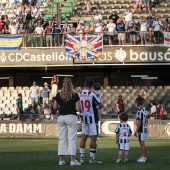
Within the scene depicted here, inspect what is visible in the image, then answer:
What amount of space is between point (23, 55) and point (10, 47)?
2.92 ft

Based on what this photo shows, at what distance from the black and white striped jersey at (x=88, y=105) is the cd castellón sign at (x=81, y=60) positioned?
71.5 feet

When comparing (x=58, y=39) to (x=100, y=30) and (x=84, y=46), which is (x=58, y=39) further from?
(x=100, y=30)

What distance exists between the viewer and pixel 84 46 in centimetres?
3722

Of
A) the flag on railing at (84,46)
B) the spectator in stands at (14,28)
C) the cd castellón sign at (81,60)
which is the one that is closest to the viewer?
the flag on railing at (84,46)

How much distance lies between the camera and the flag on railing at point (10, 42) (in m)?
38.9

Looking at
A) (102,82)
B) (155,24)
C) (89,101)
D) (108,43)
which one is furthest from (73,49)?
(89,101)

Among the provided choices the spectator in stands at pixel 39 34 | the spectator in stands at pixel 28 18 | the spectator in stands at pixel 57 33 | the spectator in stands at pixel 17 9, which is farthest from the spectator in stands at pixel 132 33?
the spectator in stands at pixel 17 9

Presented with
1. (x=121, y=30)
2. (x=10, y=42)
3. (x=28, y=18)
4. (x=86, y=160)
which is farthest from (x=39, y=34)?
(x=86, y=160)

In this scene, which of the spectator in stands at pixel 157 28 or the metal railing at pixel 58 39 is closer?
the spectator in stands at pixel 157 28

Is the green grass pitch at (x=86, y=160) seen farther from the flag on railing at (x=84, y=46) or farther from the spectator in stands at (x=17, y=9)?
the spectator in stands at (x=17, y=9)

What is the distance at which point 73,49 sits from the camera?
37.4m

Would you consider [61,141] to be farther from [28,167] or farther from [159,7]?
[159,7]

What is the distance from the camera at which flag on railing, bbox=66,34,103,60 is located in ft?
121

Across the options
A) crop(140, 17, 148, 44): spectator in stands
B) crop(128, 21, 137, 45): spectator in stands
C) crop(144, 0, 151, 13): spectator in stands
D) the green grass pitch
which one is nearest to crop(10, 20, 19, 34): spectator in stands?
crop(128, 21, 137, 45): spectator in stands
